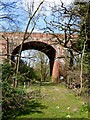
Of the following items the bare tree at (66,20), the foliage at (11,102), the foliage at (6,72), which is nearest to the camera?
the foliage at (11,102)

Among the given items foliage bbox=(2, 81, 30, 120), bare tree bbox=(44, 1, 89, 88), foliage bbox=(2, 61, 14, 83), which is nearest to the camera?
foliage bbox=(2, 81, 30, 120)

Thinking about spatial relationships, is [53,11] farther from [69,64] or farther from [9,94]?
[9,94]

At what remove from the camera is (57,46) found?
11.6 ft

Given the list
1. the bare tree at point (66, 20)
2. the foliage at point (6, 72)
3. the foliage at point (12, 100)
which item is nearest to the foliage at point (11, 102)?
the foliage at point (12, 100)

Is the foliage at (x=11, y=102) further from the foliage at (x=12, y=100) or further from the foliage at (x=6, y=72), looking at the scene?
the foliage at (x=6, y=72)

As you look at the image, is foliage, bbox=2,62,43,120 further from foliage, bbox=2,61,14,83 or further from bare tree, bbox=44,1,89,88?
bare tree, bbox=44,1,89,88

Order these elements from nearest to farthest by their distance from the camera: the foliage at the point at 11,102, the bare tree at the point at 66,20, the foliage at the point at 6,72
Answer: the foliage at the point at 11,102, the foliage at the point at 6,72, the bare tree at the point at 66,20

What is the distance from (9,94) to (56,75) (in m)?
2.41

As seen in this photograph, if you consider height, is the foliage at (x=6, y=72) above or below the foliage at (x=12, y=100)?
above

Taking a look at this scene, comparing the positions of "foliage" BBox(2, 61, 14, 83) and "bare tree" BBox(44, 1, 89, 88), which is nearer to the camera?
"foliage" BBox(2, 61, 14, 83)

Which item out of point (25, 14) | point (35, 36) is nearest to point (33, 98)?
point (25, 14)

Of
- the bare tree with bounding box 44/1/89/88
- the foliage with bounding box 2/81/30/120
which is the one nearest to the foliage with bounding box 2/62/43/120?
the foliage with bounding box 2/81/30/120

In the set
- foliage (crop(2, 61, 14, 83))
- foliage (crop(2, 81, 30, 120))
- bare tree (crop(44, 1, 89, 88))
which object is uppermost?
bare tree (crop(44, 1, 89, 88))

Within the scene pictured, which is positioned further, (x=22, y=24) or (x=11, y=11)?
(x=22, y=24)
